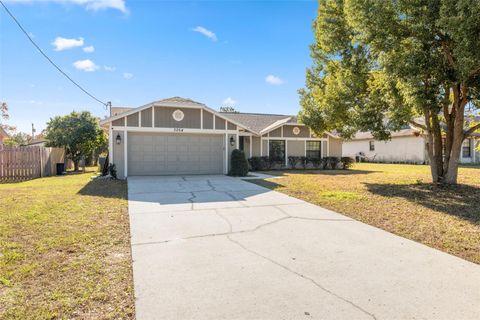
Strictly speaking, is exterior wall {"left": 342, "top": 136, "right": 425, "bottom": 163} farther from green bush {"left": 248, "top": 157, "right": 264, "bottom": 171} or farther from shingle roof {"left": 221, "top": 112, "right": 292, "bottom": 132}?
green bush {"left": 248, "top": 157, "right": 264, "bottom": 171}

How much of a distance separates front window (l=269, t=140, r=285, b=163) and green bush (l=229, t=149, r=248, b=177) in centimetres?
609

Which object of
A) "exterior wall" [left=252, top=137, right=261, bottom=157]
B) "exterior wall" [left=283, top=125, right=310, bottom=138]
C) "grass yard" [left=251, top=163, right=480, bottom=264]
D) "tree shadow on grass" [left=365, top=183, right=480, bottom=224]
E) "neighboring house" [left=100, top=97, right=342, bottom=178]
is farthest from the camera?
"exterior wall" [left=283, top=125, right=310, bottom=138]

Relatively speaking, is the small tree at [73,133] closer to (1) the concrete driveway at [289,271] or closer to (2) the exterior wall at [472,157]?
(1) the concrete driveway at [289,271]

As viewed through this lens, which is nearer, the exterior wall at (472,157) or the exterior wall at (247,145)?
the exterior wall at (247,145)

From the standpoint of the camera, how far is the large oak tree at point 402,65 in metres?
7.07

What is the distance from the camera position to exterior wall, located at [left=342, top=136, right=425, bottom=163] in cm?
2625

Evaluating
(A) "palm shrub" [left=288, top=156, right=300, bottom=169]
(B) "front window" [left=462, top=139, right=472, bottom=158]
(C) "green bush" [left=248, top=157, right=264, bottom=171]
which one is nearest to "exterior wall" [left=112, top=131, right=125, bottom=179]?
(C) "green bush" [left=248, top=157, right=264, bottom=171]

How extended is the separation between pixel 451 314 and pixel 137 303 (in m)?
2.84

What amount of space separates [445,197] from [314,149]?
13.0m

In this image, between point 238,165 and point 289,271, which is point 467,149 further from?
point 289,271

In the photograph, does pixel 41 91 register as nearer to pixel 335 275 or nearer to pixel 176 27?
pixel 176 27

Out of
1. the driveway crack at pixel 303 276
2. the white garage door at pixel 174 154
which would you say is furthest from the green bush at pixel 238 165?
the driveway crack at pixel 303 276

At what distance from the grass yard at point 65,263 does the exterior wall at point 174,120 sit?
7732 millimetres

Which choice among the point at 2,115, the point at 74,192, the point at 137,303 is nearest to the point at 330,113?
the point at 74,192
